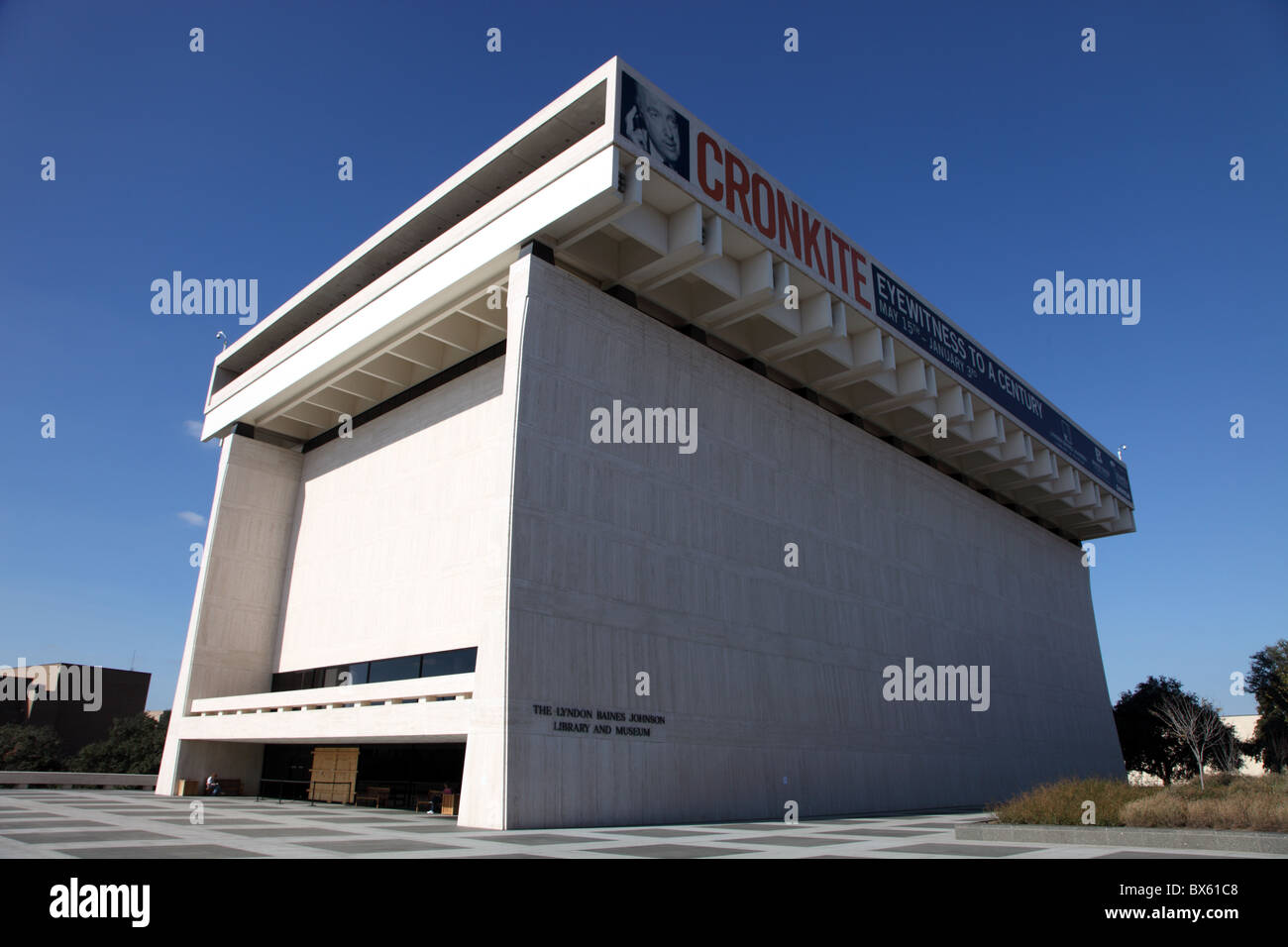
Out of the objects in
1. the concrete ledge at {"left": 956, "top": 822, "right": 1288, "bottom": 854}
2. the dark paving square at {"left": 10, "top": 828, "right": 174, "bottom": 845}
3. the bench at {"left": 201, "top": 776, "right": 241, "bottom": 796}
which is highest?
the concrete ledge at {"left": 956, "top": 822, "right": 1288, "bottom": 854}

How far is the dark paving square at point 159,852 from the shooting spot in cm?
996

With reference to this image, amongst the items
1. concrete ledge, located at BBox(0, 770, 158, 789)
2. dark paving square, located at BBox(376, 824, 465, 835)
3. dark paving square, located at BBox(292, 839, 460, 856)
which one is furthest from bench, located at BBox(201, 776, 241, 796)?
dark paving square, located at BBox(292, 839, 460, 856)

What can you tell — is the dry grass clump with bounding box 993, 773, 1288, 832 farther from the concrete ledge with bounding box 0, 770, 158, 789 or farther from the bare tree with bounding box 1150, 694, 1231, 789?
the bare tree with bounding box 1150, 694, 1231, 789

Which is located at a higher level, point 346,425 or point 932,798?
point 346,425

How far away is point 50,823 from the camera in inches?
587

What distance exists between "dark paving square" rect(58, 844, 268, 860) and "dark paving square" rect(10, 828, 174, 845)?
1314 mm

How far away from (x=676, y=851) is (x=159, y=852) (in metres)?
6.76

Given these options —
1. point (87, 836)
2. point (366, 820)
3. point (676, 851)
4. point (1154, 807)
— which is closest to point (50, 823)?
point (87, 836)

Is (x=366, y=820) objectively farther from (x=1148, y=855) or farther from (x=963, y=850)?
(x=1148, y=855)

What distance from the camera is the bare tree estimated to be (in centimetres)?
5112
